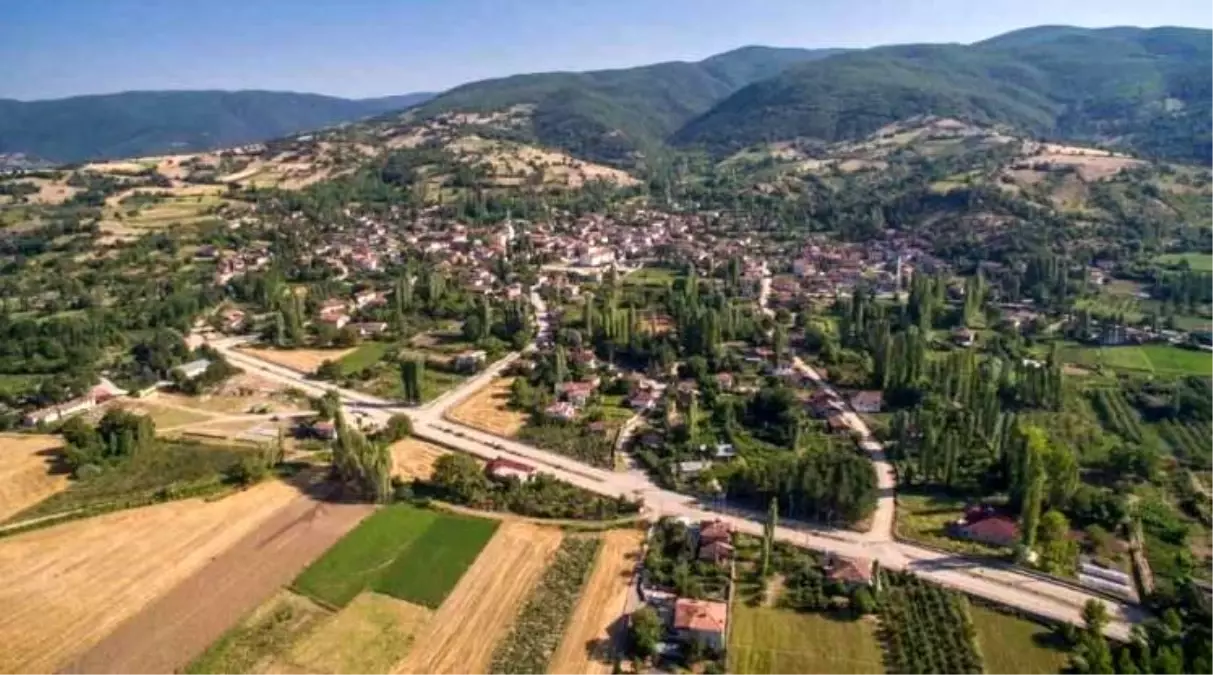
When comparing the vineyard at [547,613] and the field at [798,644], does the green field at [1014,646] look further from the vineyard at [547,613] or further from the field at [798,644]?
the vineyard at [547,613]

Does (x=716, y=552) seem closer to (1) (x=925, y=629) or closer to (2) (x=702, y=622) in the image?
(2) (x=702, y=622)

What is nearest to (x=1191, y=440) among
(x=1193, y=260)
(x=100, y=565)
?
(x=1193, y=260)

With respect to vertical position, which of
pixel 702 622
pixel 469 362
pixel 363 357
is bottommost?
pixel 702 622

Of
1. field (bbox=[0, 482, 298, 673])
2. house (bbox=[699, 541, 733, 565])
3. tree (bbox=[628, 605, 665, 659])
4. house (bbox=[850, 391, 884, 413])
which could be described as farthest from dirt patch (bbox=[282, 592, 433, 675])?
house (bbox=[850, 391, 884, 413])

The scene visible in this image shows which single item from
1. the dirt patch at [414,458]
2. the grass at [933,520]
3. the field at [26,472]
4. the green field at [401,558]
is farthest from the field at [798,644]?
the field at [26,472]

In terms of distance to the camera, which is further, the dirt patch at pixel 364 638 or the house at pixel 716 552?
the house at pixel 716 552

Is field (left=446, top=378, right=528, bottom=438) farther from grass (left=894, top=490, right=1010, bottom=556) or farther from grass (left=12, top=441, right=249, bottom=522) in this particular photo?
grass (left=894, top=490, right=1010, bottom=556)

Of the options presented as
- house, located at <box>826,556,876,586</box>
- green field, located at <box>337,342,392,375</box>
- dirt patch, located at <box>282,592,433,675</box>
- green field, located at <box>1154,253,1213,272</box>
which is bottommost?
dirt patch, located at <box>282,592,433,675</box>
